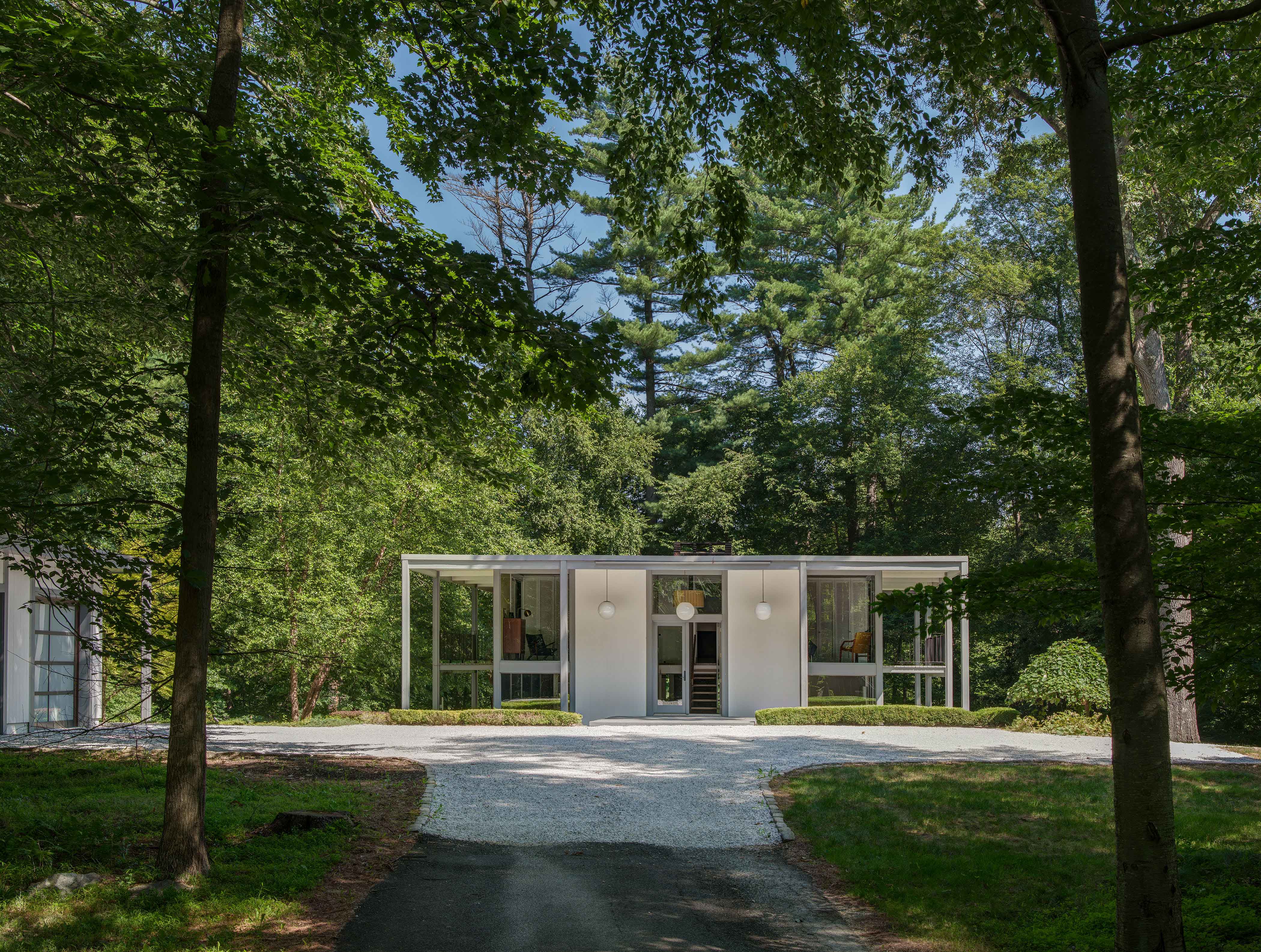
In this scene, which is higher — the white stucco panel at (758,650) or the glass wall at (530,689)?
the white stucco panel at (758,650)

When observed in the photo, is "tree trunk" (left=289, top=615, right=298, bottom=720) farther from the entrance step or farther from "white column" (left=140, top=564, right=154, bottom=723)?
"white column" (left=140, top=564, right=154, bottom=723)

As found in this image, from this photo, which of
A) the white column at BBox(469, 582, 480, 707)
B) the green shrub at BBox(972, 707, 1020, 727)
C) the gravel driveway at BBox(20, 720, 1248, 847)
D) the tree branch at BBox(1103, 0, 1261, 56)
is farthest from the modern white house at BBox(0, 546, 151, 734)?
the green shrub at BBox(972, 707, 1020, 727)

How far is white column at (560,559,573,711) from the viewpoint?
17531mm

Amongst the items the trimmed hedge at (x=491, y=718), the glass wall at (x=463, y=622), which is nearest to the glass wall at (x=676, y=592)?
the trimmed hedge at (x=491, y=718)

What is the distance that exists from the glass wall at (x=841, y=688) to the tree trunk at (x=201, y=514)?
583 inches

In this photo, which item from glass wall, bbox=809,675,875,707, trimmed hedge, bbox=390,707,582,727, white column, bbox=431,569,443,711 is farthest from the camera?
glass wall, bbox=809,675,875,707

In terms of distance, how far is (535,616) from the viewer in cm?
1894

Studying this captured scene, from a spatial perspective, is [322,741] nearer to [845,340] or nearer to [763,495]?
[763,495]

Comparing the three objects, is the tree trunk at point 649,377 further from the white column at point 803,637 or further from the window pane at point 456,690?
the white column at point 803,637

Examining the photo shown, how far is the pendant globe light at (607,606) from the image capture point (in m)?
17.6

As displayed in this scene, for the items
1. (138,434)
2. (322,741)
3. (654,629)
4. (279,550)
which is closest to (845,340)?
(654,629)

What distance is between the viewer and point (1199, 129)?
8117 millimetres

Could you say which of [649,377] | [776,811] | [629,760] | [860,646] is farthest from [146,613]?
[649,377]

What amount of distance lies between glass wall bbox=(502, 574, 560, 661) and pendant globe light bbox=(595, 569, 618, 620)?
1.19m
